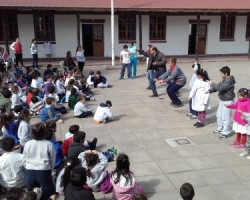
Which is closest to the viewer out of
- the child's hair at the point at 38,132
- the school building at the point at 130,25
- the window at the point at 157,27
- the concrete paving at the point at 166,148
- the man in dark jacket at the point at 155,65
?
the child's hair at the point at 38,132

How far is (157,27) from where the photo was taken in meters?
21.1

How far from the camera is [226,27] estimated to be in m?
22.4

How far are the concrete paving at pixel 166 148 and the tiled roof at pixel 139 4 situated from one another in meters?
8.08

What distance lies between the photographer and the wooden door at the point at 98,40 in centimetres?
2038

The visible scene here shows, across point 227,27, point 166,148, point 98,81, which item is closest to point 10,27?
point 98,81

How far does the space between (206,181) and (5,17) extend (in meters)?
15.7

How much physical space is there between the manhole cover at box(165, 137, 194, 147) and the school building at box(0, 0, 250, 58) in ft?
40.0

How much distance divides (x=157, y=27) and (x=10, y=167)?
58.2ft

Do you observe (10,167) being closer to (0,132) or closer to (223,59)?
(0,132)

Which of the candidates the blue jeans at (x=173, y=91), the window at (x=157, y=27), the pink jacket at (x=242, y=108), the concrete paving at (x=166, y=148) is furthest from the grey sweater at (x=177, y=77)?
the window at (x=157, y=27)

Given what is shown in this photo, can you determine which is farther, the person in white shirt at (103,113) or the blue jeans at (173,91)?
the blue jeans at (173,91)

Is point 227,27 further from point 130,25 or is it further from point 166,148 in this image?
point 166,148

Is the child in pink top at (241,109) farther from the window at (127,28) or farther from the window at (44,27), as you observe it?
the window at (44,27)

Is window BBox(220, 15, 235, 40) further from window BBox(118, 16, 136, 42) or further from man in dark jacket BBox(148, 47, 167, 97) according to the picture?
man in dark jacket BBox(148, 47, 167, 97)
